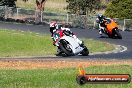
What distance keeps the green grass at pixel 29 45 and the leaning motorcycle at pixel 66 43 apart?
274cm

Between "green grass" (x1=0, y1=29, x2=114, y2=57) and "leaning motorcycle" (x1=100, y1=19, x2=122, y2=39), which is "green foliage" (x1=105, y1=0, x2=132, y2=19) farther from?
"green grass" (x1=0, y1=29, x2=114, y2=57)

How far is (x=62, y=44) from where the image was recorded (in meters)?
22.4

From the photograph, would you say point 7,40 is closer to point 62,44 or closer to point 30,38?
point 30,38

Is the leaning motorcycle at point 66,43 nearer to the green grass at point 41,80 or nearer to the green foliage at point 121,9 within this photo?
the green grass at point 41,80

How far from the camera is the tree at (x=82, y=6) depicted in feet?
182

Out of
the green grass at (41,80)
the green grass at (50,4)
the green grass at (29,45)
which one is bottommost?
the green grass at (50,4)

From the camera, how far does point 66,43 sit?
22422 mm

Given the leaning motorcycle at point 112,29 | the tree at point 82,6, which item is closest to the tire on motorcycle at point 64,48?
the leaning motorcycle at point 112,29

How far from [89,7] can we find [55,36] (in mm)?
34410

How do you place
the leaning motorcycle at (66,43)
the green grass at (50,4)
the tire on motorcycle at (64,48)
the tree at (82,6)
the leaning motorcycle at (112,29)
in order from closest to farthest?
1. the leaning motorcycle at (66,43)
2. the tire on motorcycle at (64,48)
3. the leaning motorcycle at (112,29)
4. the tree at (82,6)
5. the green grass at (50,4)

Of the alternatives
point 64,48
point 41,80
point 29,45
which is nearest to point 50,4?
point 29,45

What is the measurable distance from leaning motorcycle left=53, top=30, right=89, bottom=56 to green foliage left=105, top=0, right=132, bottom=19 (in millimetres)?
29490

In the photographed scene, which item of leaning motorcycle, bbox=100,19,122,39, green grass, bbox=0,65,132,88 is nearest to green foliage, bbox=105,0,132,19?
leaning motorcycle, bbox=100,19,122,39

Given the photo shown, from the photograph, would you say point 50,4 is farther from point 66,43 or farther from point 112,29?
point 66,43
